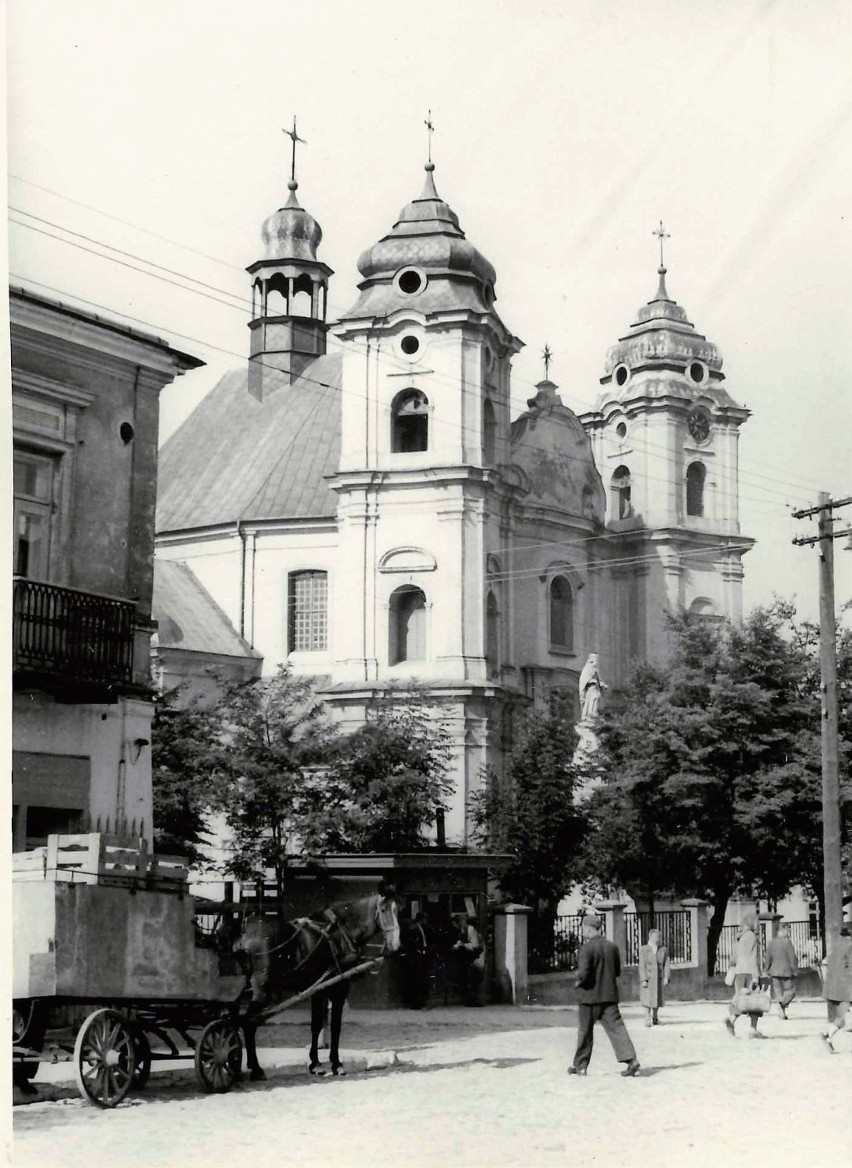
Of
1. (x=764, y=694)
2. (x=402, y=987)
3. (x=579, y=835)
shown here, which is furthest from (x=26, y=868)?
(x=579, y=835)

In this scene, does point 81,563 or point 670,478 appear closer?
point 81,563

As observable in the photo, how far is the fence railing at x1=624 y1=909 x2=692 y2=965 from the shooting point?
30547 mm

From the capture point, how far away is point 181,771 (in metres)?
33.2

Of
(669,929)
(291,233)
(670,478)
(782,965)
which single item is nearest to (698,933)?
(669,929)

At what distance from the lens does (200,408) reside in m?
59.6

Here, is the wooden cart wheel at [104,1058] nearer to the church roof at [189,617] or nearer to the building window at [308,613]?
the church roof at [189,617]

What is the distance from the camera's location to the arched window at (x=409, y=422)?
47656 mm

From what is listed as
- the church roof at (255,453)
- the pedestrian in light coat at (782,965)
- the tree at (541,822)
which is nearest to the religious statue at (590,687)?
the church roof at (255,453)

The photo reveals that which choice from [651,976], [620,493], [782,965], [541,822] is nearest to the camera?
[651,976]

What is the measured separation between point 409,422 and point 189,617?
27.2 feet

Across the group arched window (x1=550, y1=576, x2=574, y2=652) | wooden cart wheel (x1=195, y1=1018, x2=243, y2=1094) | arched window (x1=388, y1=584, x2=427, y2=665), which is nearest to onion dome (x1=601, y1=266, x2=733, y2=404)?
arched window (x1=550, y1=576, x2=574, y2=652)

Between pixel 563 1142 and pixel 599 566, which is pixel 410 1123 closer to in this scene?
pixel 563 1142

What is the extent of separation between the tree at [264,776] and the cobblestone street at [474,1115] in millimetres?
15726

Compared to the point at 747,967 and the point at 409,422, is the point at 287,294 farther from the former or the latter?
the point at 747,967
